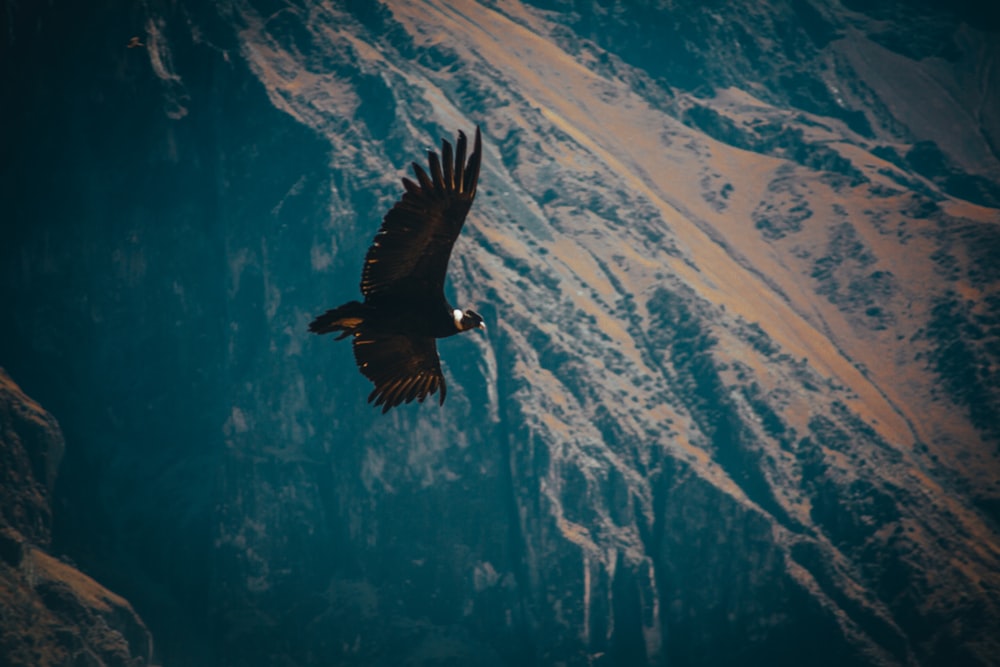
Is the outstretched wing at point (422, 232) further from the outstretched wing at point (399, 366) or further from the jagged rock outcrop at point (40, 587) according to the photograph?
the jagged rock outcrop at point (40, 587)

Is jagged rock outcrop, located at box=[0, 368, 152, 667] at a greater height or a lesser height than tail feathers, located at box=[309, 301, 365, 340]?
lesser

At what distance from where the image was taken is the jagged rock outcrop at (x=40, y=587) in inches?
6526

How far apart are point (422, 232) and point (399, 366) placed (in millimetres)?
4220

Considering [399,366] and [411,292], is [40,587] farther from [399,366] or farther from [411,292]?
[411,292]

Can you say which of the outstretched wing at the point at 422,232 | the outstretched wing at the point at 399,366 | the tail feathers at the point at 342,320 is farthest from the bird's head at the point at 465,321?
the tail feathers at the point at 342,320

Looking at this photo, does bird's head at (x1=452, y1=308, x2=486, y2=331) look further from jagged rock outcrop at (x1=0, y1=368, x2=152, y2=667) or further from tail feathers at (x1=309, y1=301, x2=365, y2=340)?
jagged rock outcrop at (x1=0, y1=368, x2=152, y2=667)

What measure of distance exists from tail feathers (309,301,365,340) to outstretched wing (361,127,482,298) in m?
0.56

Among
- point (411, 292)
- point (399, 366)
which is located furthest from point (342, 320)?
point (399, 366)

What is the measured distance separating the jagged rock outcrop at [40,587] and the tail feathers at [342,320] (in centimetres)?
15140

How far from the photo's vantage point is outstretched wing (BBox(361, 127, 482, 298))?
92.8 ft

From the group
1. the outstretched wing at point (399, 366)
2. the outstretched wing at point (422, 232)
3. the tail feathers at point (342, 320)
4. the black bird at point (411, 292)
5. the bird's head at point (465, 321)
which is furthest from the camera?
the outstretched wing at point (399, 366)

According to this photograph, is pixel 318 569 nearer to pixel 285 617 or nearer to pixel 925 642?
pixel 285 617

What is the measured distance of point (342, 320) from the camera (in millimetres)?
29391

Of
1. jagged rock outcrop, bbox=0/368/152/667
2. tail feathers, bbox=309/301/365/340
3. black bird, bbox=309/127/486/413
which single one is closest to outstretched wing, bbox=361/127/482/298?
black bird, bbox=309/127/486/413
